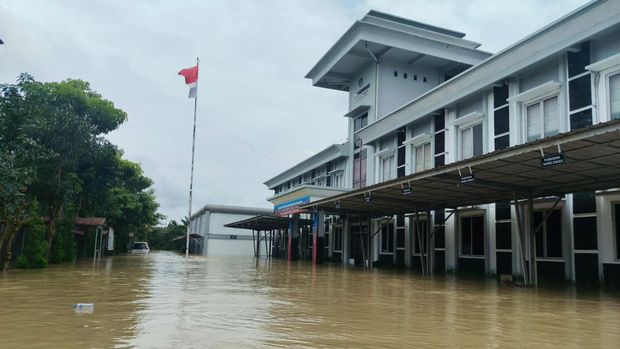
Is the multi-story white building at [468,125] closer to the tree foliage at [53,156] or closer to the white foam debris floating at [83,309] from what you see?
the white foam debris floating at [83,309]

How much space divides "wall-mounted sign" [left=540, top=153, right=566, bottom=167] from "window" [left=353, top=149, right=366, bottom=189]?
17.5m

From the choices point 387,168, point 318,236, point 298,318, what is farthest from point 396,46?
point 298,318

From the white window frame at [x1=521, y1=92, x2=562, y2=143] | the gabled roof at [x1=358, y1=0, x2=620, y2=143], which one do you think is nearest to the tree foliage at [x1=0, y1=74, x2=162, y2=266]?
the gabled roof at [x1=358, y1=0, x2=620, y2=143]

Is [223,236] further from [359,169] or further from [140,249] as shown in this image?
[359,169]

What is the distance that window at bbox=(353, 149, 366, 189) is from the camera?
28297 mm

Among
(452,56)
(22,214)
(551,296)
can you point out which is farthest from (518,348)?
(452,56)

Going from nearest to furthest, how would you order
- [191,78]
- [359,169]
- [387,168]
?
[387,168], [191,78], [359,169]

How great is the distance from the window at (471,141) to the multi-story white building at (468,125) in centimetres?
6

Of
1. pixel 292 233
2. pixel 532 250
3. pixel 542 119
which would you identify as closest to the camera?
pixel 532 250

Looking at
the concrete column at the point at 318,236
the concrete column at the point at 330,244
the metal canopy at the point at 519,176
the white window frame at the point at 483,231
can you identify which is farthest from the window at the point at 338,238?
the white window frame at the point at 483,231

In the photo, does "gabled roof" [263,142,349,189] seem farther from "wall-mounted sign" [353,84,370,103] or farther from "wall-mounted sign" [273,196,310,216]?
"wall-mounted sign" [273,196,310,216]

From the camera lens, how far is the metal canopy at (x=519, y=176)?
970 centimetres

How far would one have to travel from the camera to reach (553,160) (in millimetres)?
10156

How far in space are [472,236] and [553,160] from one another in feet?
29.3
